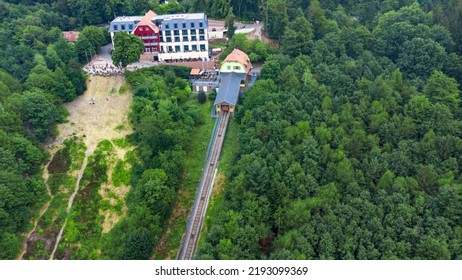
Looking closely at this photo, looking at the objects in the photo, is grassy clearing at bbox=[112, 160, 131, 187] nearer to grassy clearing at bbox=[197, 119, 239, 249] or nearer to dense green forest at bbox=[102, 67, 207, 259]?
dense green forest at bbox=[102, 67, 207, 259]

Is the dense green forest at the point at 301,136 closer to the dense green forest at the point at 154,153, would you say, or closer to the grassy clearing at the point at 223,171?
the dense green forest at the point at 154,153

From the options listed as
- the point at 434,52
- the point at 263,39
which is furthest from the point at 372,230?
the point at 263,39

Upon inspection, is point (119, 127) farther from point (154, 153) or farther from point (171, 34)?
point (171, 34)

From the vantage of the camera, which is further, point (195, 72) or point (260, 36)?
point (260, 36)

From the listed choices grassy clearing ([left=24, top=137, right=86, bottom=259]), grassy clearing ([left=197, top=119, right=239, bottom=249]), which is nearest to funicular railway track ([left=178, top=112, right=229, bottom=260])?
grassy clearing ([left=197, top=119, right=239, bottom=249])

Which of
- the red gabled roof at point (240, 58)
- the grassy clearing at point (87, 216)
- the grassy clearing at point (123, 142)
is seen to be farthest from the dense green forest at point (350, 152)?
the grassy clearing at point (123, 142)

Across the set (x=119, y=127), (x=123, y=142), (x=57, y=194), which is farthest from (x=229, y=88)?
(x=57, y=194)
